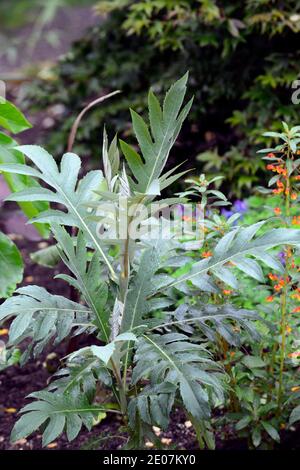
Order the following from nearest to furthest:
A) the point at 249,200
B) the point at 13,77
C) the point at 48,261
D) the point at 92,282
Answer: the point at 92,282
the point at 48,261
the point at 249,200
the point at 13,77

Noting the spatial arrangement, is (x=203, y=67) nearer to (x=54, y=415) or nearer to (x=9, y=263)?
(x=9, y=263)

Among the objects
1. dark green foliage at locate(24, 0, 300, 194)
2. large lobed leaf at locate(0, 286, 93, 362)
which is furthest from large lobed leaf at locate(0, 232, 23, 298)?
dark green foliage at locate(24, 0, 300, 194)

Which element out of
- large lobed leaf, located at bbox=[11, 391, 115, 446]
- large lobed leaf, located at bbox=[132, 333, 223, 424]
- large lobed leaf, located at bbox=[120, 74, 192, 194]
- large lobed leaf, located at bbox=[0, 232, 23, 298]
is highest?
large lobed leaf, located at bbox=[120, 74, 192, 194]

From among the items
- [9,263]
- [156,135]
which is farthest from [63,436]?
[156,135]

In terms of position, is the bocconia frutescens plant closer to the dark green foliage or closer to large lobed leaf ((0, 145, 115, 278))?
large lobed leaf ((0, 145, 115, 278))

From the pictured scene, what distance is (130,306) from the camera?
2.19m

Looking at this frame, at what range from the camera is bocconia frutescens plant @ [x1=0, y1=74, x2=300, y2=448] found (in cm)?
203

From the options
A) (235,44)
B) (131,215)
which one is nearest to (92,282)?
(131,215)

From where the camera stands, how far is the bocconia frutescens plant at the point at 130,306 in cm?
203

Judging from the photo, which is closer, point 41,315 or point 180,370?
point 180,370

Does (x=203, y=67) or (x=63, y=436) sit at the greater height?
(x=203, y=67)
